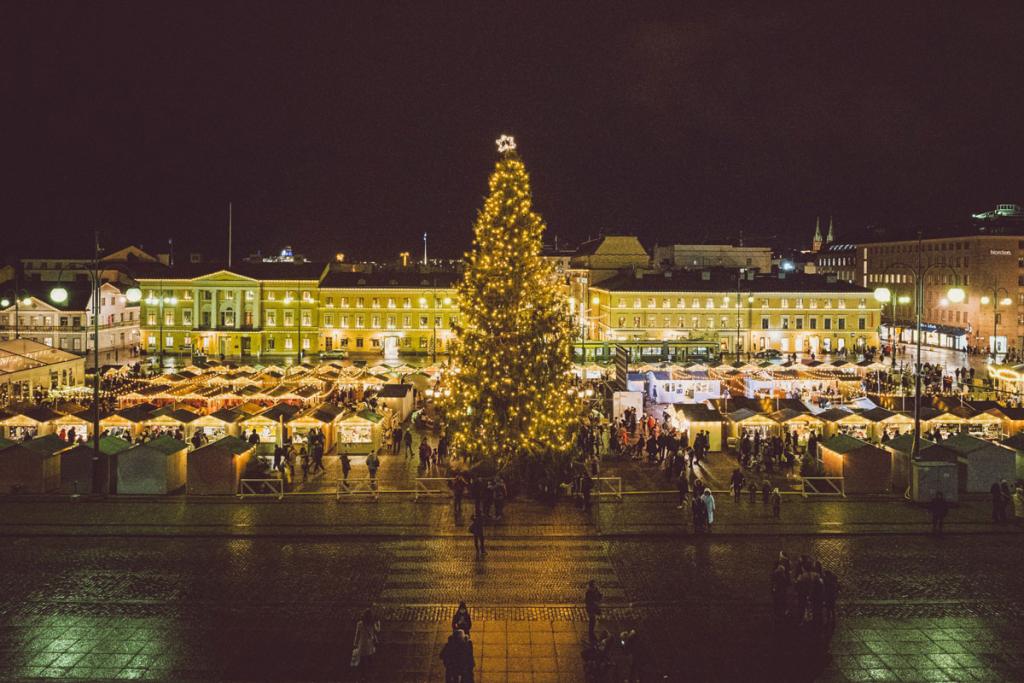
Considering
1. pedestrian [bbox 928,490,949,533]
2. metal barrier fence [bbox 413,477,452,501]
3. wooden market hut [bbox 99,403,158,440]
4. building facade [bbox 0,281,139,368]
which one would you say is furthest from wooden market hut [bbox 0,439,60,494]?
building facade [bbox 0,281,139,368]

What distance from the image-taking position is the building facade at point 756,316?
74375 mm

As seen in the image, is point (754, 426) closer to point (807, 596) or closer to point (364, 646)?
point (807, 596)

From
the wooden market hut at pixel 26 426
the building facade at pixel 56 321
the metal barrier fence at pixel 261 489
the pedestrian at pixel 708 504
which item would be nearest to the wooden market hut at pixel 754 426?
the pedestrian at pixel 708 504

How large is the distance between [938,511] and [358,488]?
15.6 meters

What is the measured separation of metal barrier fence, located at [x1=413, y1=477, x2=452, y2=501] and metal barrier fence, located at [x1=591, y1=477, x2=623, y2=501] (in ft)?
14.0

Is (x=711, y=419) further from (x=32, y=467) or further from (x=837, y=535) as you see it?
(x=32, y=467)

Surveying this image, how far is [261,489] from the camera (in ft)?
79.9

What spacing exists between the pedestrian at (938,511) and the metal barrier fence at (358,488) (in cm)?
1440

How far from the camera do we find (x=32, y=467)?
24.2 metres

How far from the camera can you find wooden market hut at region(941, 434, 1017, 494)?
24.1 meters

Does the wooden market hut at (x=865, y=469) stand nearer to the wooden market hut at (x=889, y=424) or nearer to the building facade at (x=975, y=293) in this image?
the wooden market hut at (x=889, y=424)

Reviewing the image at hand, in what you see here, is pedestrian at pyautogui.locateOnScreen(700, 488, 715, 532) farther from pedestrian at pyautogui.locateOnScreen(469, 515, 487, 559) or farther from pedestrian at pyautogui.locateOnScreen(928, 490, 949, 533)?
A: pedestrian at pyautogui.locateOnScreen(469, 515, 487, 559)

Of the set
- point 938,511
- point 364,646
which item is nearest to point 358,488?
point 364,646

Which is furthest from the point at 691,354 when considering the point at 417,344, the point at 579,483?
the point at 579,483
